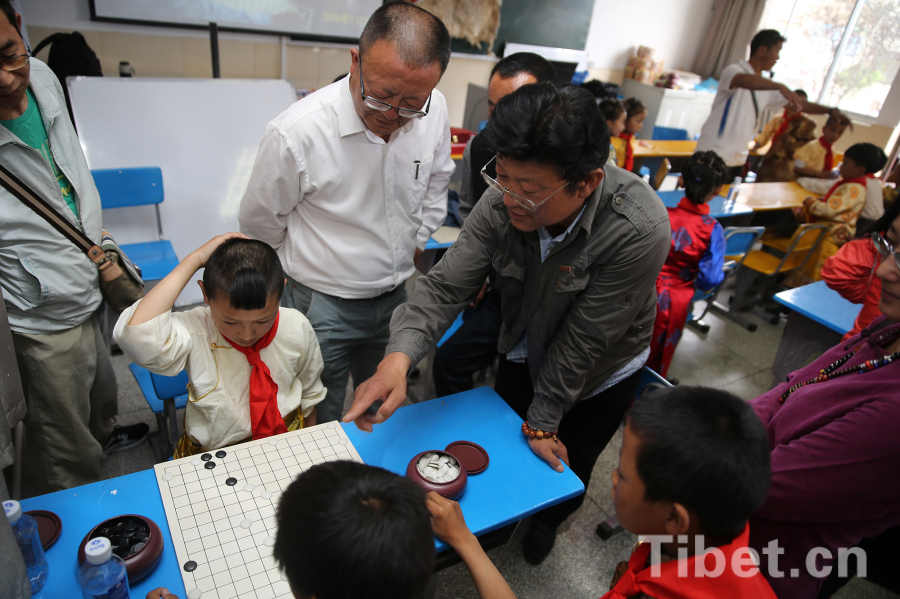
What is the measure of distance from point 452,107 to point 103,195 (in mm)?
3961

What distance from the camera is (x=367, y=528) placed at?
2.34ft

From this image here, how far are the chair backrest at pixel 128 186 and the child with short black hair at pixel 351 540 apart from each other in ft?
7.85

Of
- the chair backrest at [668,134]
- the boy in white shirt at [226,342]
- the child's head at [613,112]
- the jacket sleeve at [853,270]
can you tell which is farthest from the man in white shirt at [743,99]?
the boy in white shirt at [226,342]

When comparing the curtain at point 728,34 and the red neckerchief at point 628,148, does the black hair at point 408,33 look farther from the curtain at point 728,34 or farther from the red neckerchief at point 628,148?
the curtain at point 728,34

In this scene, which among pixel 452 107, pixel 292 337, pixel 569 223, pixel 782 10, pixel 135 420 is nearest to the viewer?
pixel 569 223

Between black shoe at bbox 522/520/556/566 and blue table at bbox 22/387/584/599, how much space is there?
698 mm

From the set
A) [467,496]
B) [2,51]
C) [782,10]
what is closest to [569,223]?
[467,496]

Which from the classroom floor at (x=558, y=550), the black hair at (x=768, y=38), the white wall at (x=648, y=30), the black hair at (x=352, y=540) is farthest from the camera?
the white wall at (x=648, y=30)

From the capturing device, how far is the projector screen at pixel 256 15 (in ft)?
11.3

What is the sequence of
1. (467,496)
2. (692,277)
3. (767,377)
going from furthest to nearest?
1. (767,377)
2. (692,277)
3. (467,496)

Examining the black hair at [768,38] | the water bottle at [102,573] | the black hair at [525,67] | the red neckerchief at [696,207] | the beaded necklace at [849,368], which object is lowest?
the water bottle at [102,573]

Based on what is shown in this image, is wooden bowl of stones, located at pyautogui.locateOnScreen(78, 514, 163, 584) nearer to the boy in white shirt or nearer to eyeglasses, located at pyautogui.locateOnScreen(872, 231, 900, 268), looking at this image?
the boy in white shirt

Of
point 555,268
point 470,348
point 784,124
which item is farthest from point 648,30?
point 555,268

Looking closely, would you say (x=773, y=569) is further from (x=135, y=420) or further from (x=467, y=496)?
(x=135, y=420)
